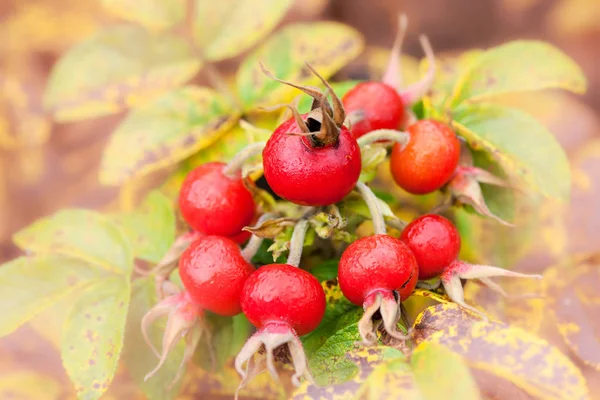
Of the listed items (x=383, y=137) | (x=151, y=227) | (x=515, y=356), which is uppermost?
(x=383, y=137)

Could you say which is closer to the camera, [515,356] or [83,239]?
[515,356]

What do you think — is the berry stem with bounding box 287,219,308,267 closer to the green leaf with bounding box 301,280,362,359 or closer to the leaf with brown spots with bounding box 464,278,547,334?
the green leaf with bounding box 301,280,362,359

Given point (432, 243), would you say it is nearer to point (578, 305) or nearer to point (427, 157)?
point (427, 157)

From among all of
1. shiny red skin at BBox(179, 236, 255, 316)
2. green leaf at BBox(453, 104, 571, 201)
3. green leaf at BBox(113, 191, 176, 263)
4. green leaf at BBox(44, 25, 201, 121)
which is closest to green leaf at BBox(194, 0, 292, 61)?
green leaf at BBox(44, 25, 201, 121)

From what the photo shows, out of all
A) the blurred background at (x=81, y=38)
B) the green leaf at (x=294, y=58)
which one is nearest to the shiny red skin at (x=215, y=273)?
the green leaf at (x=294, y=58)

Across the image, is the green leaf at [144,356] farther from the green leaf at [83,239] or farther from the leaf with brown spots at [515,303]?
the leaf with brown spots at [515,303]

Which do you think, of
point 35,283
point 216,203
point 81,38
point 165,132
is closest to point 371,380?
point 216,203
